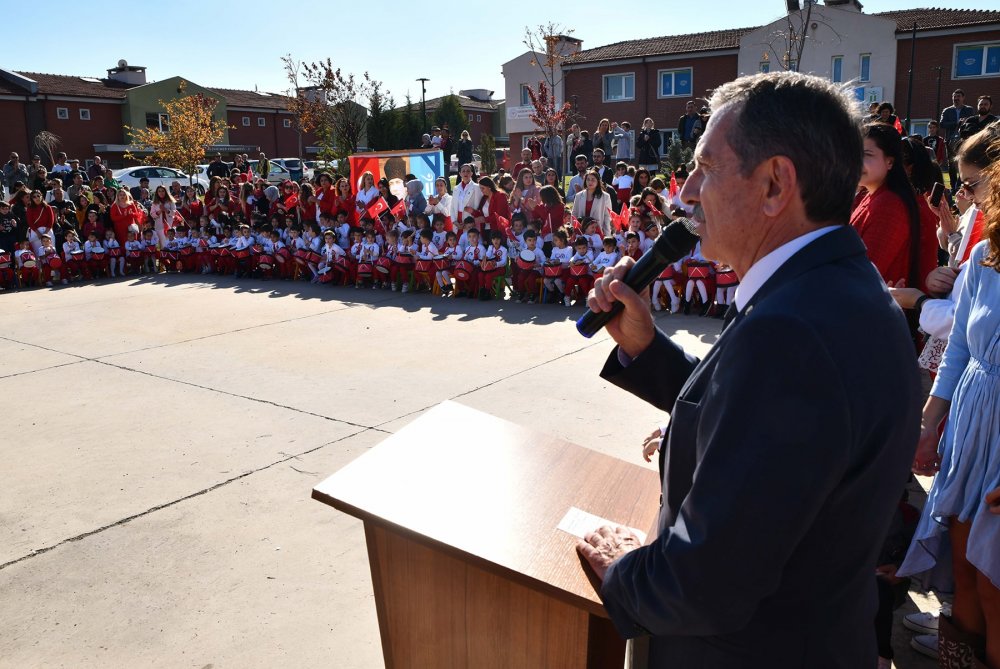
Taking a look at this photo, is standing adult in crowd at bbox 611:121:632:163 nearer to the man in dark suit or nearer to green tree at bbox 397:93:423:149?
green tree at bbox 397:93:423:149

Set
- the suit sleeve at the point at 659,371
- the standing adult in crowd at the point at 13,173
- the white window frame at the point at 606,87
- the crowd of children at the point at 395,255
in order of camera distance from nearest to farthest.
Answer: the suit sleeve at the point at 659,371, the crowd of children at the point at 395,255, the standing adult in crowd at the point at 13,173, the white window frame at the point at 606,87

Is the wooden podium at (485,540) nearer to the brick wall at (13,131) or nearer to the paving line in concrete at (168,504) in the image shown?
the paving line in concrete at (168,504)

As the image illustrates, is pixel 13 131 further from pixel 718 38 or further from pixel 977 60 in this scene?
pixel 977 60

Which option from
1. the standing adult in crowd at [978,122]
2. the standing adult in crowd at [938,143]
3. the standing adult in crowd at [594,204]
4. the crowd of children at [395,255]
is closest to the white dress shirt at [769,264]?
the crowd of children at [395,255]

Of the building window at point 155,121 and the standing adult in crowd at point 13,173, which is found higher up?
the building window at point 155,121

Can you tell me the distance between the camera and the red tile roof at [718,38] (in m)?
27.2

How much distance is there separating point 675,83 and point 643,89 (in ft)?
4.52

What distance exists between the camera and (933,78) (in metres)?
27.6

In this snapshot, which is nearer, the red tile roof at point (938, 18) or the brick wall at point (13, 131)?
the red tile roof at point (938, 18)

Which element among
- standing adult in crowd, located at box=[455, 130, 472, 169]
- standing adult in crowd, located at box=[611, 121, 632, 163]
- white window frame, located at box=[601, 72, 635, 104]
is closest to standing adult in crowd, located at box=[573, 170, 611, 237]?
standing adult in crowd, located at box=[611, 121, 632, 163]

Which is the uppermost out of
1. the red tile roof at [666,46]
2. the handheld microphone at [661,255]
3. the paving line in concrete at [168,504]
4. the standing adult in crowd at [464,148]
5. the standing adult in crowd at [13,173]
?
the red tile roof at [666,46]

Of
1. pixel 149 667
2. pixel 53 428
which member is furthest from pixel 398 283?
pixel 149 667

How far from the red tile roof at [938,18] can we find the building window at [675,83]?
26.1 feet

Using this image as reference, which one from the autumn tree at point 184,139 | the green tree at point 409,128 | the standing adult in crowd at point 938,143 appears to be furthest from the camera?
the autumn tree at point 184,139
